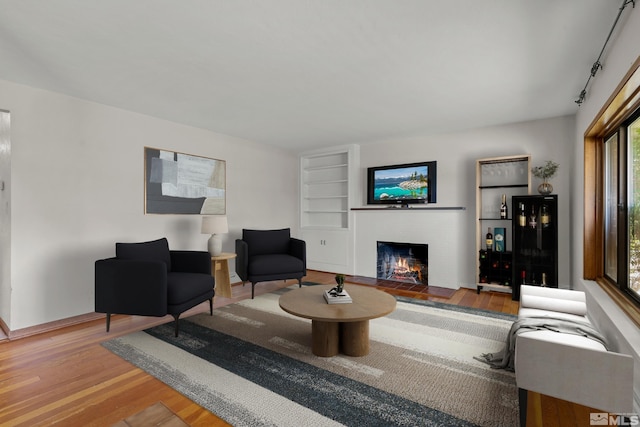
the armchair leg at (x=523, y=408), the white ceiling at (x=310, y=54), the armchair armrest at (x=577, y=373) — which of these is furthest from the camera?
the white ceiling at (x=310, y=54)

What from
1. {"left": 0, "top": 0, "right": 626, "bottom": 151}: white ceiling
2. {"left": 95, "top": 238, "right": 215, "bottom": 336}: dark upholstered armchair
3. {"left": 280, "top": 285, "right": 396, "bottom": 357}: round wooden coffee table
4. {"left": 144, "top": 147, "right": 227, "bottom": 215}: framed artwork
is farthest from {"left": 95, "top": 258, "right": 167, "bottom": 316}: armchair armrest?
{"left": 0, "top": 0, "right": 626, "bottom": 151}: white ceiling

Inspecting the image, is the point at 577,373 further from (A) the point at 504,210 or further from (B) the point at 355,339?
(A) the point at 504,210

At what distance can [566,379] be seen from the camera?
151 cm

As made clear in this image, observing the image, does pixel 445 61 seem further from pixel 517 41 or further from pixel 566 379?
pixel 566 379

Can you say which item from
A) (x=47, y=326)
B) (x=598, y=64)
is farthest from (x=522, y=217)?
(x=47, y=326)

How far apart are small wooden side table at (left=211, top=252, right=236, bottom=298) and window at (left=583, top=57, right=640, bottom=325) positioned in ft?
12.7

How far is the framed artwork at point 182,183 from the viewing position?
3.95m

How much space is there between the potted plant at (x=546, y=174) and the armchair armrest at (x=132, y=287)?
Result: 4416 millimetres

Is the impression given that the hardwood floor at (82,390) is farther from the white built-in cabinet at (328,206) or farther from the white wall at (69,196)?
the white built-in cabinet at (328,206)

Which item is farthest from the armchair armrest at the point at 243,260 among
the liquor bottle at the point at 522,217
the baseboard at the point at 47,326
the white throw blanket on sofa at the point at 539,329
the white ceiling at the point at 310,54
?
the liquor bottle at the point at 522,217

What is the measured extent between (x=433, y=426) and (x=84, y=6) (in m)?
3.10

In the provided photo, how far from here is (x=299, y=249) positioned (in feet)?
14.9

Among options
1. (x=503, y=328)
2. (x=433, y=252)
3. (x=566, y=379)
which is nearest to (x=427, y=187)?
(x=433, y=252)

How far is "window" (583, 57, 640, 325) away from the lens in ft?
7.24
